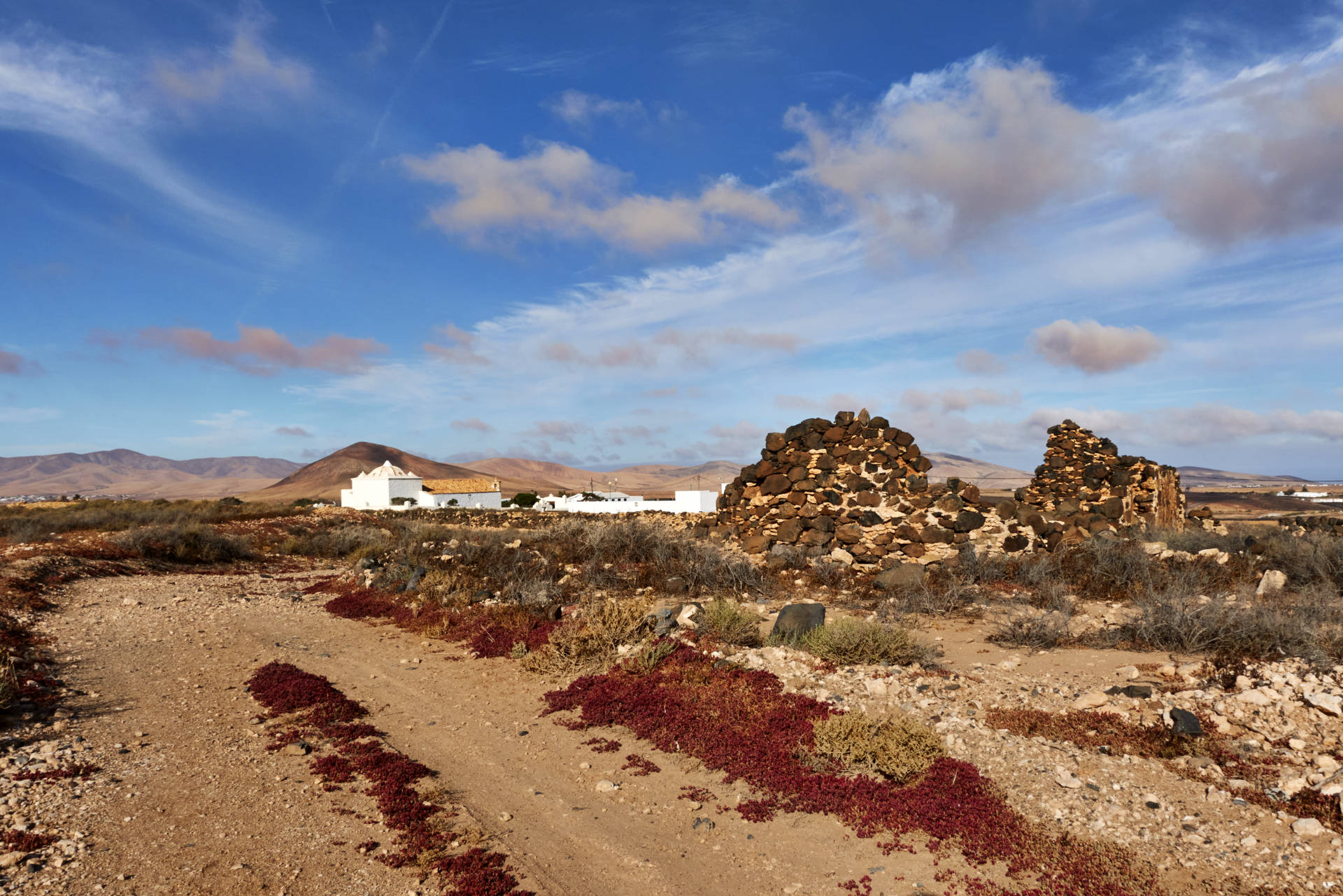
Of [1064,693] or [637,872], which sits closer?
[637,872]

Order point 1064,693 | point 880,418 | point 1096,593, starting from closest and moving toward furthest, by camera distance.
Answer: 1. point 1064,693
2. point 1096,593
3. point 880,418

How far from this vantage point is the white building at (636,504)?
1988 inches

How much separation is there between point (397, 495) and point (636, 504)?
19.4 metres

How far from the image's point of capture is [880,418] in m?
16.2

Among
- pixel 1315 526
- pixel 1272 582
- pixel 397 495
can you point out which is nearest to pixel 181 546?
pixel 1272 582

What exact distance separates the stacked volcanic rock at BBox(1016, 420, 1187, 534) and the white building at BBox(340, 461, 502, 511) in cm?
4404

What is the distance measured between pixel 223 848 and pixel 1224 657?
934cm

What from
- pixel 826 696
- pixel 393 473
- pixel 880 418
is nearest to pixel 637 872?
pixel 826 696

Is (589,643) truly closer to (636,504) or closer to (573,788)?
(573,788)

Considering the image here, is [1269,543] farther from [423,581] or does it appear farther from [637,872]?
[423,581]

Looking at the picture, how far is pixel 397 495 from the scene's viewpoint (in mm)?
54781

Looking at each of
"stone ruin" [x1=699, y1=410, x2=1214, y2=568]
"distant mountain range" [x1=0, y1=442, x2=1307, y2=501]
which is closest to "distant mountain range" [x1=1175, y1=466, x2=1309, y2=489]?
"distant mountain range" [x1=0, y1=442, x2=1307, y2=501]

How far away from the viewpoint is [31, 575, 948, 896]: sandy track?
4.16 metres

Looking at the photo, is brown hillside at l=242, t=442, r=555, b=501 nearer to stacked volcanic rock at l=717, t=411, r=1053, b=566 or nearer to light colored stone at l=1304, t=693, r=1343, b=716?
stacked volcanic rock at l=717, t=411, r=1053, b=566
